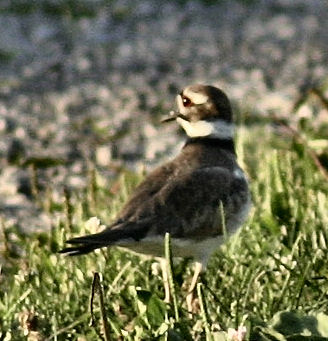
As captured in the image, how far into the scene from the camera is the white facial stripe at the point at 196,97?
598 cm

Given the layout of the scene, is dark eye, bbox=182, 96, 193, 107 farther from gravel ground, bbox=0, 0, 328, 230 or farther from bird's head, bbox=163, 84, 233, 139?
gravel ground, bbox=0, 0, 328, 230

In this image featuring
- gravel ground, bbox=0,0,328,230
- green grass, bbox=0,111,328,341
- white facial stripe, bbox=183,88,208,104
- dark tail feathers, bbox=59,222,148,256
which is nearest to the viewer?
green grass, bbox=0,111,328,341

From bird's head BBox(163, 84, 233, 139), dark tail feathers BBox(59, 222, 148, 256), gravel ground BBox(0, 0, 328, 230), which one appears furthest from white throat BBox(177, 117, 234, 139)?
gravel ground BBox(0, 0, 328, 230)

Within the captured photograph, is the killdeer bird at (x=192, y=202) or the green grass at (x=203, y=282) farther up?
the killdeer bird at (x=192, y=202)

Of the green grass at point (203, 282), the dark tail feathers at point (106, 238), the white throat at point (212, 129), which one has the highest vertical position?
the white throat at point (212, 129)

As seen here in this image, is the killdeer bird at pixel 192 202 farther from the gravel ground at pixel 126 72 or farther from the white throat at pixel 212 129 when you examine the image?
the gravel ground at pixel 126 72

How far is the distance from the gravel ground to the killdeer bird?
1.43 meters

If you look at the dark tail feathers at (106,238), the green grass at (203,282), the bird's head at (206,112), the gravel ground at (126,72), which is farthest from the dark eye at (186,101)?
the gravel ground at (126,72)

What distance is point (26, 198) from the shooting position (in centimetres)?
767

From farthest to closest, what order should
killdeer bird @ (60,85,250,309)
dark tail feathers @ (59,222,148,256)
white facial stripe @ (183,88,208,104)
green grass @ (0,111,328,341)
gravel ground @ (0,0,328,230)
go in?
1. gravel ground @ (0,0,328,230)
2. white facial stripe @ (183,88,208,104)
3. killdeer bird @ (60,85,250,309)
4. dark tail feathers @ (59,222,148,256)
5. green grass @ (0,111,328,341)

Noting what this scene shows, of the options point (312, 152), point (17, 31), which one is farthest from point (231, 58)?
point (312, 152)

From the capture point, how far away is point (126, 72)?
10.3 meters

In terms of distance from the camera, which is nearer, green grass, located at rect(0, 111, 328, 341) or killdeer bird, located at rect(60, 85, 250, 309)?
green grass, located at rect(0, 111, 328, 341)

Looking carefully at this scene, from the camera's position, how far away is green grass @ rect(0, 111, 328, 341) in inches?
176
